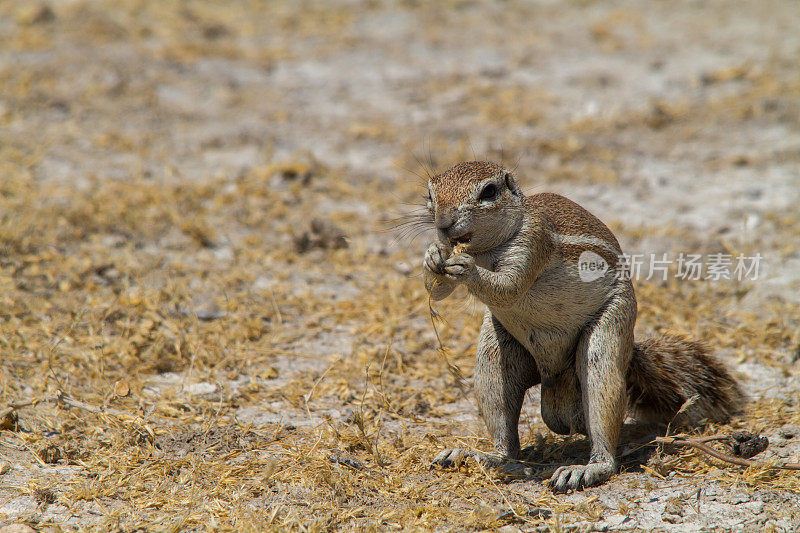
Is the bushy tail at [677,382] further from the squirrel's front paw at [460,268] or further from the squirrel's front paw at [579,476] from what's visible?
the squirrel's front paw at [460,268]

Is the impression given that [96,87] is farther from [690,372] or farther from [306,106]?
[690,372]

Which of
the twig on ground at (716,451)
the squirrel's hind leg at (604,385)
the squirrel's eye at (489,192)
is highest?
the squirrel's eye at (489,192)

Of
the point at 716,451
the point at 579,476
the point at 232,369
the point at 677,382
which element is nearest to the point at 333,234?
the point at 232,369

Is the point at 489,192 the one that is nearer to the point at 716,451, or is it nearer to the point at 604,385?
the point at 604,385

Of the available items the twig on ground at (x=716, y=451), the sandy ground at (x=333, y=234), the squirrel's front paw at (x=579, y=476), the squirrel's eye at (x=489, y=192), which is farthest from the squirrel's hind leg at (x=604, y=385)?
the squirrel's eye at (x=489, y=192)

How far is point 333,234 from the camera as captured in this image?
5.41 m

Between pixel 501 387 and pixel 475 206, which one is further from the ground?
pixel 475 206

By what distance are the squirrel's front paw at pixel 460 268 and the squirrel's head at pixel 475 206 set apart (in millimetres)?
91

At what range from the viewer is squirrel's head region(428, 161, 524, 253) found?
2.89 m

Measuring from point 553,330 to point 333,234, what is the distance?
2.53 m

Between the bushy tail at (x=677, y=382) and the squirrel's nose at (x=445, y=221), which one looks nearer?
the squirrel's nose at (x=445, y=221)

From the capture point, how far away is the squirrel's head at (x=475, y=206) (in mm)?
2895

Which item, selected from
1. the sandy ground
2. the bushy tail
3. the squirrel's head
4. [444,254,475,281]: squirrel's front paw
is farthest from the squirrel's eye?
the bushy tail

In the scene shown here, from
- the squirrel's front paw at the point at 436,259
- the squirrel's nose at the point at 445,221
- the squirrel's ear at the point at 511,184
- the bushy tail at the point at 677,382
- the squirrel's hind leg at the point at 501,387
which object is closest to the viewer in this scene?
the squirrel's nose at the point at 445,221
